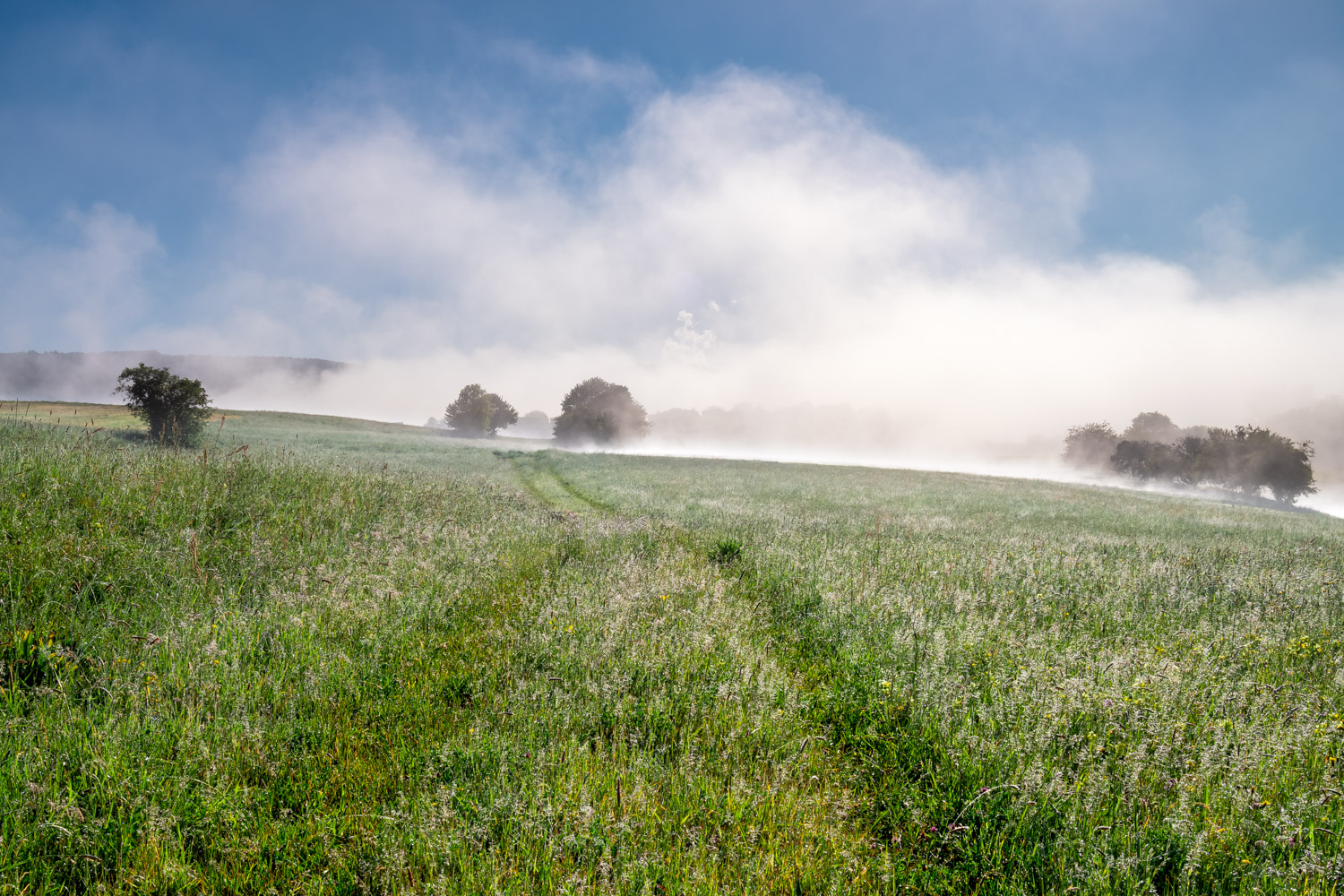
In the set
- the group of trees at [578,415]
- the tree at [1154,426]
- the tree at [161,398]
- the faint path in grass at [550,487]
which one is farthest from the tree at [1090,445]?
the tree at [161,398]

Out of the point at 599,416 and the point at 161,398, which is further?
the point at 599,416

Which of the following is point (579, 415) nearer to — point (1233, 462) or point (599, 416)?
point (599, 416)

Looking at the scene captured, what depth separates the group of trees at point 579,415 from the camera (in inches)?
3219

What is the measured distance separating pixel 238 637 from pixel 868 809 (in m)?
5.42

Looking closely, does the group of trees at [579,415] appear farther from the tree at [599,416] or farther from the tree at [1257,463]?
the tree at [1257,463]

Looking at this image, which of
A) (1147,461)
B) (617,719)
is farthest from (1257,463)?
(617,719)

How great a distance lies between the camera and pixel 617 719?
4148 millimetres

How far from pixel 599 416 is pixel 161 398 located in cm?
5352

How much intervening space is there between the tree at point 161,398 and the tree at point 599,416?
5194 centimetres

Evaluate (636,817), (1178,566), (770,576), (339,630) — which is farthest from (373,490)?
(1178,566)

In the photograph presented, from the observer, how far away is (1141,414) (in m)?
94.4

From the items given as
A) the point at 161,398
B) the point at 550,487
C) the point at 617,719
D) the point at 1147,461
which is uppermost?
the point at 1147,461

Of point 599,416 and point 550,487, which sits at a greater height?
point 599,416

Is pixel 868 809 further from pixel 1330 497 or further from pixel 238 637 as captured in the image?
pixel 1330 497
